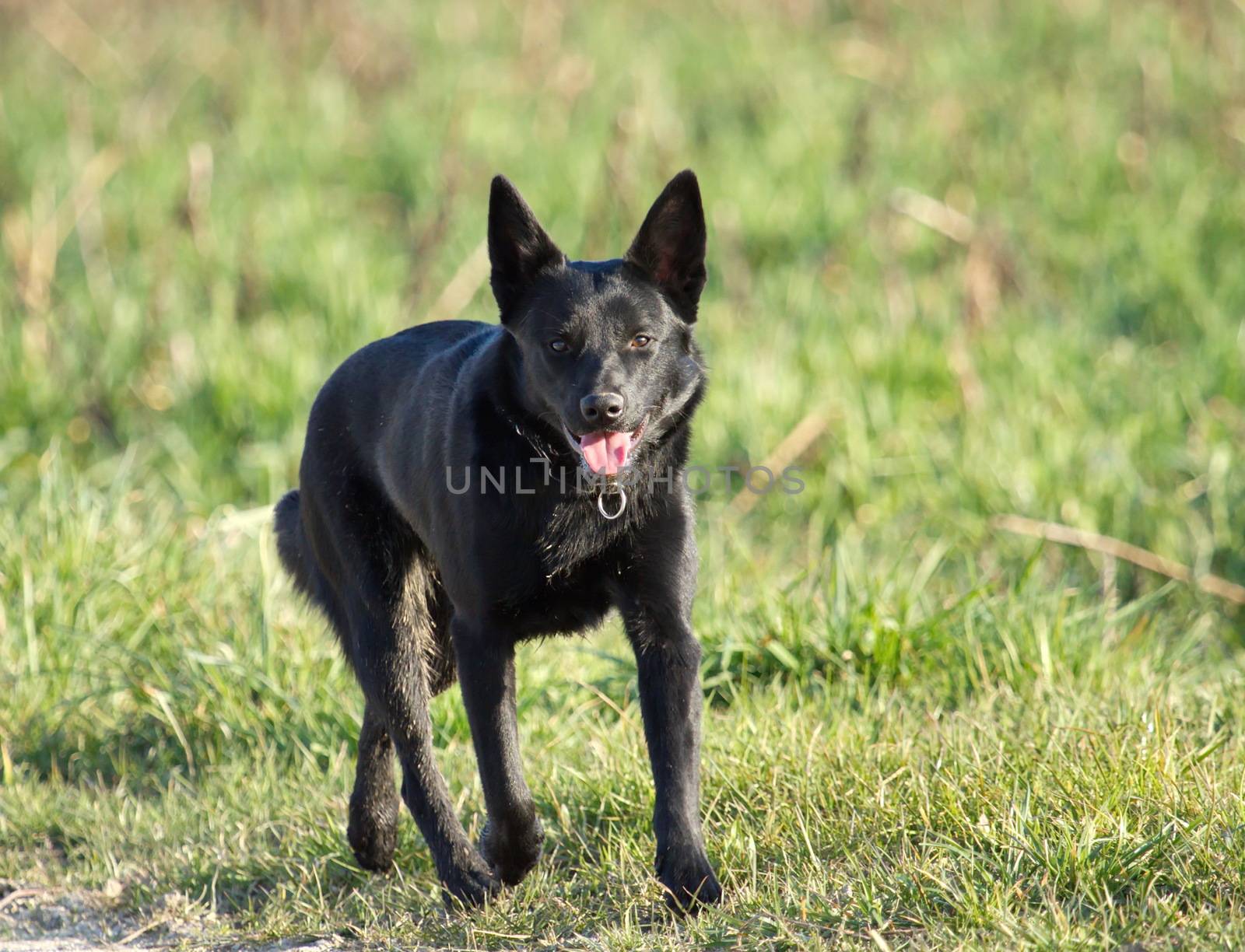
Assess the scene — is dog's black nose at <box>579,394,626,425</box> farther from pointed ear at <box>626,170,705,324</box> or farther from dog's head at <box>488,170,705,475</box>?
pointed ear at <box>626,170,705,324</box>

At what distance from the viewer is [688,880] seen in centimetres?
312

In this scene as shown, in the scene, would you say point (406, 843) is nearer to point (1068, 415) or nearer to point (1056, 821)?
point (1056, 821)

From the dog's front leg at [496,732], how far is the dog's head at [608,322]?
0.47 meters

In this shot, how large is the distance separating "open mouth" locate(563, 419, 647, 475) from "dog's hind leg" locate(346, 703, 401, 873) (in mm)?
916

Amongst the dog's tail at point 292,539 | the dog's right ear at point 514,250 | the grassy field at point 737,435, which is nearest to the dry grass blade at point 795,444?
the grassy field at point 737,435

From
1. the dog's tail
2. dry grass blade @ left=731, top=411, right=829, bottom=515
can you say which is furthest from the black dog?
dry grass blade @ left=731, top=411, right=829, bottom=515

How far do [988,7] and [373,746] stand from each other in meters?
8.78

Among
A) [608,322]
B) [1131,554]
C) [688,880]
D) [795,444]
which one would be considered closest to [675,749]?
[688,880]

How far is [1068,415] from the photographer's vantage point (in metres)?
6.38

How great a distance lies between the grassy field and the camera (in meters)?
3.33

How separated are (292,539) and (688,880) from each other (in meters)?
1.60

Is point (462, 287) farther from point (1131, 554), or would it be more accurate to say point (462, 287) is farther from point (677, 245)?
point (677, 245)

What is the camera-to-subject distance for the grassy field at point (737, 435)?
333cm

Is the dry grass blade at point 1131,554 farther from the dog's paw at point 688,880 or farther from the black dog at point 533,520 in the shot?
the dog's paw at point 688,880
